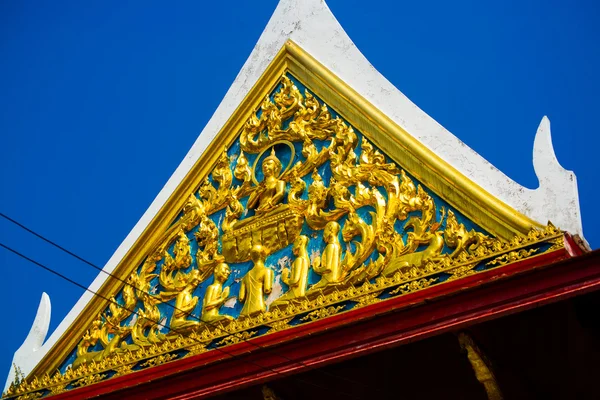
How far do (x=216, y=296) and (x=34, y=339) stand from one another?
202cm

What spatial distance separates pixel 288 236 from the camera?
8141 millimetres

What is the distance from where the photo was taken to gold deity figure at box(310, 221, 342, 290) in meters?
7.61

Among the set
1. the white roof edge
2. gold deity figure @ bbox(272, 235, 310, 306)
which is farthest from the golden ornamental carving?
the white roof edge

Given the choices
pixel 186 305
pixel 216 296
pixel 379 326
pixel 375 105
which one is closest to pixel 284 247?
pixel 216 296

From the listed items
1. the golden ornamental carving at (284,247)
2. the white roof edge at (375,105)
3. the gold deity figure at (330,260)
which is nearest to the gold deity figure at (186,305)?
the golden ornamental carving at (284,247)

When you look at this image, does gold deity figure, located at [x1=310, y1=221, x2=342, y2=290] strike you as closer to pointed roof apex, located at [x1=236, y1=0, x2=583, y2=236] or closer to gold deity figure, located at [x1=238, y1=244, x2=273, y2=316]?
gold deity figure, located at [x1=238, y1=244, x2=273, y2=316]

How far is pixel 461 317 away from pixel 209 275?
8.71 feet

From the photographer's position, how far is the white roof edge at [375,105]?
709 cm

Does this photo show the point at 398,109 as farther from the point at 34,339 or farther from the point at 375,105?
the point at 34,339

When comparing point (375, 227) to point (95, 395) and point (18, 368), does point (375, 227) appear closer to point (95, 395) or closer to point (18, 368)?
point (95, 395)

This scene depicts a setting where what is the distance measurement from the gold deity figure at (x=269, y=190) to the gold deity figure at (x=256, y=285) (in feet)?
1.28

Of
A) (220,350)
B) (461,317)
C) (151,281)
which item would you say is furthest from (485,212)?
(151,281)

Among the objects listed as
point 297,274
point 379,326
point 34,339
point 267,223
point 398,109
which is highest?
point 398,109

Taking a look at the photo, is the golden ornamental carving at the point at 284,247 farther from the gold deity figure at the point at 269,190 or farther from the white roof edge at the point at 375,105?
the white roof edge at the point at 375,105
